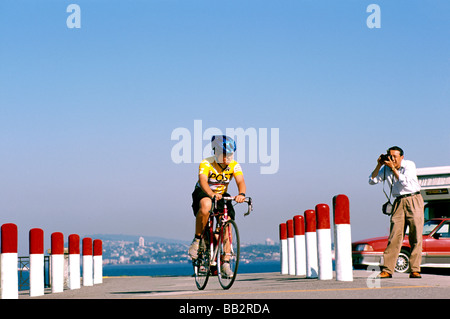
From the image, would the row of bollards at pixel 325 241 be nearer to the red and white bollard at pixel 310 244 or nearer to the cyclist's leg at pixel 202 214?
the red and white bollard at pixel 310 244

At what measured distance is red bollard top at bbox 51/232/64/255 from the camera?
13.9 m

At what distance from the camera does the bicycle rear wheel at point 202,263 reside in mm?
10039

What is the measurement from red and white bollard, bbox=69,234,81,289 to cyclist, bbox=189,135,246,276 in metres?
5.98

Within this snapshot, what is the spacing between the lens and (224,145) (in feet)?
31.7

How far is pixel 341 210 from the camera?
35.7 ft

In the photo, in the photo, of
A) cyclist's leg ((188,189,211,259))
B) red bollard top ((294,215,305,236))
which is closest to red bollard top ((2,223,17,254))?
cyclist's leg ((188,189,211,259))

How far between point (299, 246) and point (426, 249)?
6194 millimetres

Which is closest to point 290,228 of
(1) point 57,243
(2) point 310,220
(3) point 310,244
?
(3) point 310,244

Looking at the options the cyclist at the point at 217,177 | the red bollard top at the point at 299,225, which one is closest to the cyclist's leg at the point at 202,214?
the cyclist at the point at 217,177

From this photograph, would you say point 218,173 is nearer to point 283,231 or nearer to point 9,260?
point 9,260

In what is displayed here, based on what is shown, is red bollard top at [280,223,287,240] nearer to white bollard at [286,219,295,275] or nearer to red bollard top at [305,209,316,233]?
white bollard at [286,219,295,275]
